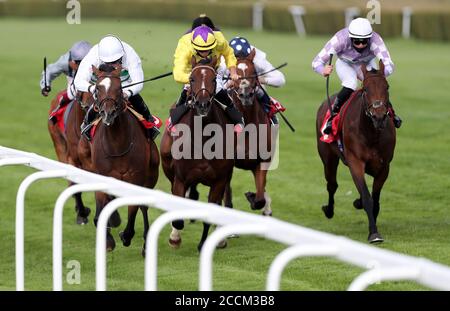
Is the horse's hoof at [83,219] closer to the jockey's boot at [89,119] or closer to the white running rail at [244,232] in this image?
the jockey's boot at [89,119]

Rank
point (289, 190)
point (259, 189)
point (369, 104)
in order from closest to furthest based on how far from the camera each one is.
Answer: point (369, 104) < point (259, 189) < point (289, 190)

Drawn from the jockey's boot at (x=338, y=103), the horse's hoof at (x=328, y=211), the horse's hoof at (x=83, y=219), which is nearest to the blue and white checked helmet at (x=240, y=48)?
the jockey's boot at (x=338, y=103)

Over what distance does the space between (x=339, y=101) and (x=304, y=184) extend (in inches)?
153

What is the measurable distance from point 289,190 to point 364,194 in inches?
159

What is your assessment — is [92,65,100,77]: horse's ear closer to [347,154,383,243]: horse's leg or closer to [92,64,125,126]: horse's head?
[92,64,125,126]: horse's head

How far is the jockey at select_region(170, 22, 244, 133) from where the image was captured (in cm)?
974

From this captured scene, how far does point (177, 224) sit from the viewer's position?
33.0 feet

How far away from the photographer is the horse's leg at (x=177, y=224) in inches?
394

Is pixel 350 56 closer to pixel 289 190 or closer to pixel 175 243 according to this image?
pixel 175 243

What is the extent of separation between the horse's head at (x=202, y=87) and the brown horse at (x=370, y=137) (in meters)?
1.43

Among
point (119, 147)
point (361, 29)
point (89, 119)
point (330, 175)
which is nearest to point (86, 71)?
point (89, 119)

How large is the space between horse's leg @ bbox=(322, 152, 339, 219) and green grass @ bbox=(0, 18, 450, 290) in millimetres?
127

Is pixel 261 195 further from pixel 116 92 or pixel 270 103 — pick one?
pixel 116 92

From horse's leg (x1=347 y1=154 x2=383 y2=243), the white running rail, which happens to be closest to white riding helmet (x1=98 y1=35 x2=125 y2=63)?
horse's leg (x1=347 y1=154 x2=383 y2=243)
